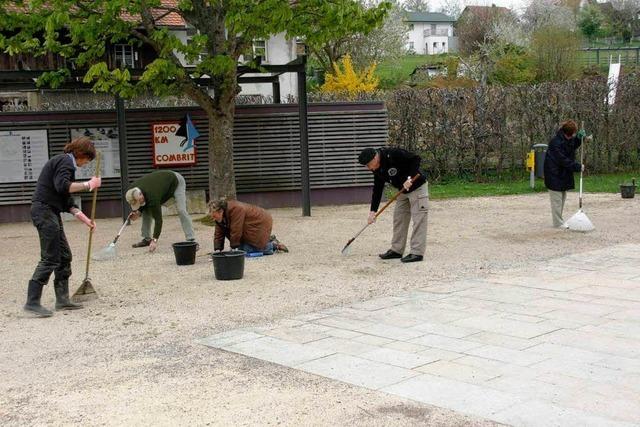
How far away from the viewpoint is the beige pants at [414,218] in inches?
394

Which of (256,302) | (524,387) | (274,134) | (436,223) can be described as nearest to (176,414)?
A: (524,387)

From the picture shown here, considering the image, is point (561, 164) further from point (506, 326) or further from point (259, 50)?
point (259, 50)

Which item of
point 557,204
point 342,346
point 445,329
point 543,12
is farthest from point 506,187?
point 543,12

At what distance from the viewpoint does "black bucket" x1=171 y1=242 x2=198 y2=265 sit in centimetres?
1022

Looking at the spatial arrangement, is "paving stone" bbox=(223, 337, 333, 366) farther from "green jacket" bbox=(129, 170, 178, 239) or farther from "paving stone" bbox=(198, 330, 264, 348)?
"green jacket" bbox=(129, 170, 178, 239)

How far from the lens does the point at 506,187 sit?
63.8 ft

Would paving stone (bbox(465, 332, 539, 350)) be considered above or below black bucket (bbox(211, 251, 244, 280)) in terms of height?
below

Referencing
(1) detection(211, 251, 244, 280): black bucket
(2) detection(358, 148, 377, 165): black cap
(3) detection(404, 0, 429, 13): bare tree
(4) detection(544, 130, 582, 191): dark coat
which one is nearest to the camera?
(1) detection(211, 251, 244, 280): black bucket

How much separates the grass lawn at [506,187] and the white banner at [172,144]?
5.59m

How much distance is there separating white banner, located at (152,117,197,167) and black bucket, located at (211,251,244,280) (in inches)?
280

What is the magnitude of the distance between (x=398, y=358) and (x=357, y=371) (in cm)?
42

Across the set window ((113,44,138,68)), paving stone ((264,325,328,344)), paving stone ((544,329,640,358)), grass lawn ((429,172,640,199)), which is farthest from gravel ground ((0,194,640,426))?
window ((113,44,138,68))

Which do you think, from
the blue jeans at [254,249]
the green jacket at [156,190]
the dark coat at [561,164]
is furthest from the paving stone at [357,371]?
the dark coat at [561,164]

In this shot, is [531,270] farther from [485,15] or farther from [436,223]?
[485,15]
